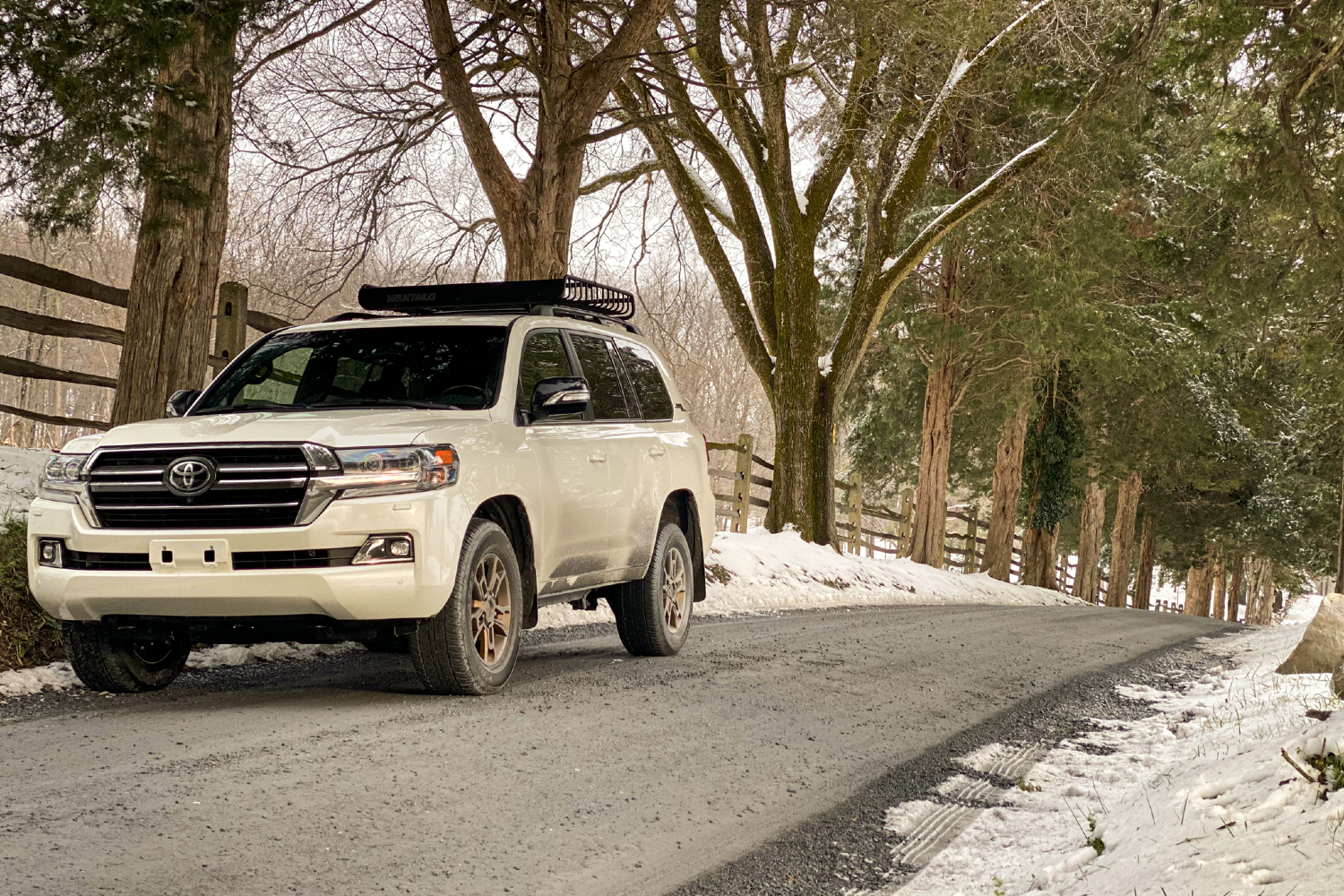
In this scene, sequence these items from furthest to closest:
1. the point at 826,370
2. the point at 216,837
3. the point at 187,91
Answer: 1. the point at 826,370
2. the point at 187,91
3. the point at 216,837

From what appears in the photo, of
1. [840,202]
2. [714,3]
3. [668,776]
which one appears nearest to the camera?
[668,776]

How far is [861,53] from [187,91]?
8.64 meters

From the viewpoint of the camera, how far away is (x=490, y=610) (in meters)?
6.46

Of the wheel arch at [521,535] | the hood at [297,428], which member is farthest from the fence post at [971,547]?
the hood at [297,428]

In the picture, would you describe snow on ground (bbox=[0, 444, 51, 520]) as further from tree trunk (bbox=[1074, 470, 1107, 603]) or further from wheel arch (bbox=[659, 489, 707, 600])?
tree trunk (bbox=[1074, 470, 1107, 603])

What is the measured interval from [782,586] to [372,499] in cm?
968

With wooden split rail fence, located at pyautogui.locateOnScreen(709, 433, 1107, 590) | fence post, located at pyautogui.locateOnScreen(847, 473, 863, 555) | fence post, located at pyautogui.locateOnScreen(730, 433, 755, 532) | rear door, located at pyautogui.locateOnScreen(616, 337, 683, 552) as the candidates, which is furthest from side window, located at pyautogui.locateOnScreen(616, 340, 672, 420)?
fence post, located at pyautogui.locateOnScreen(847, 473, 863, 555)

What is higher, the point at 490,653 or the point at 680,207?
the point at 680,207

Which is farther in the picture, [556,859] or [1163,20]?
[1163,20]

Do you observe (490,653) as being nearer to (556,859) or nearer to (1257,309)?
(556,859)

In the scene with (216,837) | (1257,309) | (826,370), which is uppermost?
(1257,309)

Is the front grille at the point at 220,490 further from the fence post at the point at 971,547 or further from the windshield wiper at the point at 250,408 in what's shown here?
the fence post at the point at 971,547

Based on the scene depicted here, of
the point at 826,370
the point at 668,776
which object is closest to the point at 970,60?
the point at 826,370

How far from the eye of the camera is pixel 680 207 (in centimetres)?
1998
